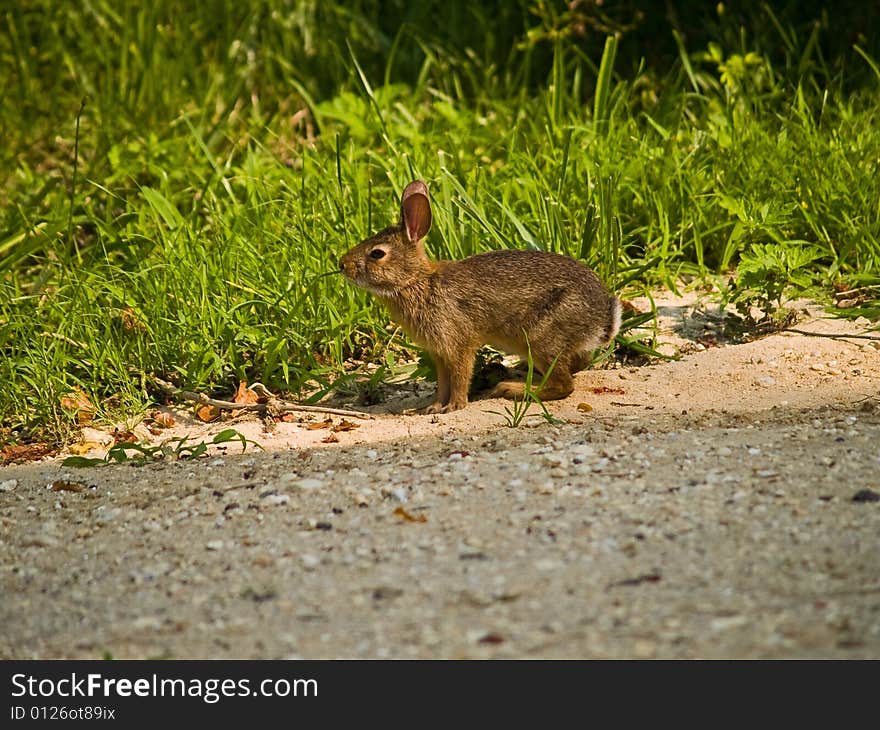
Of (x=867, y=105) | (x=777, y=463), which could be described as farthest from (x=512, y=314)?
(x=867, y=105)

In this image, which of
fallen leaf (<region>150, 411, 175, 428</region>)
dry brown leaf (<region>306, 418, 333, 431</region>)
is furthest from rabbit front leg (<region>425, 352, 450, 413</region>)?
fallen leaf (<region>150, 411, 175, 428</region>)

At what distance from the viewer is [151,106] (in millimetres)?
8328

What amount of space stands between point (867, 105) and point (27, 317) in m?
4.84

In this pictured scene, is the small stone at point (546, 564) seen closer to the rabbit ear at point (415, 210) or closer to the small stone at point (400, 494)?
the small stone at point (400, 494)

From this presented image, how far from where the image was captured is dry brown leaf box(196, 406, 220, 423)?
5.54 meters

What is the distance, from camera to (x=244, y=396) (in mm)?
5656

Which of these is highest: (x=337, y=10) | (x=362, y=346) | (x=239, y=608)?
(x=337, y=10)

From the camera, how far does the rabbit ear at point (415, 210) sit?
5.58 metres

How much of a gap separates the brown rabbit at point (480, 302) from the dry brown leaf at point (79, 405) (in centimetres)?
124

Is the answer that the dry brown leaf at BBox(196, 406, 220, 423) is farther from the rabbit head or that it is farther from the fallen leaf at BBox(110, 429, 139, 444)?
the rabbit head

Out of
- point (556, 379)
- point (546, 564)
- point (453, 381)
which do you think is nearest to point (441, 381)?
point (453, 381)

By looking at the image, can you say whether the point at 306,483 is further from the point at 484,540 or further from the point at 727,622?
the point at 727,622

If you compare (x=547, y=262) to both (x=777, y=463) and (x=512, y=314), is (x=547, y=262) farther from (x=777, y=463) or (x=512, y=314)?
(x=777, y=463)

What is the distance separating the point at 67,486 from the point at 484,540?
1.69 metres
